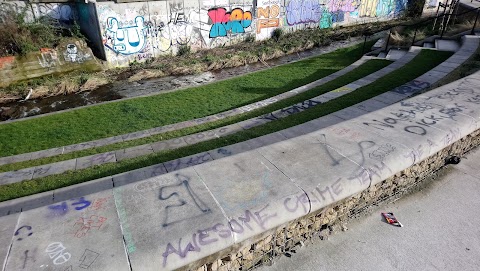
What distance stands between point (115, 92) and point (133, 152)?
9115mm

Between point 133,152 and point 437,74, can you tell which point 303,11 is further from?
point 133,152

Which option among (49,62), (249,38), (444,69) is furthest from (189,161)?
(249,38)

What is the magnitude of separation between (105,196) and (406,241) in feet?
15.3

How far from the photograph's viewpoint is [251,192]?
483 cm

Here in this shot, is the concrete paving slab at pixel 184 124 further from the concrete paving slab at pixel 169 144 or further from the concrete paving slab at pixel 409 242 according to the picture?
the concrete paving slab at pixel 409 242

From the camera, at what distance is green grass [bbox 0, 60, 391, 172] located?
9227 millimetres

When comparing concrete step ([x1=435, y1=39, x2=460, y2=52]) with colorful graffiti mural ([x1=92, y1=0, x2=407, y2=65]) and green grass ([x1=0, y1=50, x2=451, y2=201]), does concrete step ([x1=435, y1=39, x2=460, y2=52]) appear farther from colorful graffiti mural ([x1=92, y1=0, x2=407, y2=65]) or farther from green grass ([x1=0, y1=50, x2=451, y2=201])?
colorful graffiti mural ([x1=92, y1=0, x2=407, y2=65])

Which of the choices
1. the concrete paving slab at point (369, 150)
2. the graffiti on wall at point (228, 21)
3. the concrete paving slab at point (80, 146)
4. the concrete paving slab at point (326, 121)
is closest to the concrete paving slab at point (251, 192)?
the concrete paving slab at point (369, 150)

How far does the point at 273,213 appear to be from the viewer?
446cm

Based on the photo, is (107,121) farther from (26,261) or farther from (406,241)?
(406,241)

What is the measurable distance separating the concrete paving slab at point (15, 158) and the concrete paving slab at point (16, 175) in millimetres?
1051

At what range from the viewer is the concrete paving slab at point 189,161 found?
7.43m

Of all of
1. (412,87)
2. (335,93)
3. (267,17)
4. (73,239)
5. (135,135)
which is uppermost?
(267,17)

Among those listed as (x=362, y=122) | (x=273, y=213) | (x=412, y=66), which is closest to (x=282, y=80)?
(x=412, y=66)
